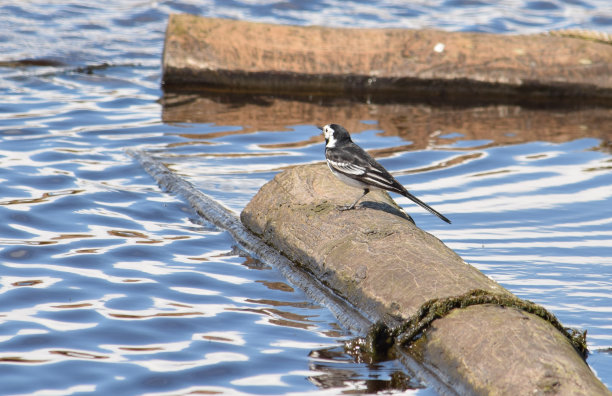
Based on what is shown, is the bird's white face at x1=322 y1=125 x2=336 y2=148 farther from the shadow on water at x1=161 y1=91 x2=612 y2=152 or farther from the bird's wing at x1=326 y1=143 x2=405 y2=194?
the shadow on water at x1=161 y1=91 x2=612 y2=152

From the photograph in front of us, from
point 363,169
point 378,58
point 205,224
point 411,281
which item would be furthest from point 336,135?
point 378,58

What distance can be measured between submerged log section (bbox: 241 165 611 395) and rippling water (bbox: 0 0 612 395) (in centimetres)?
31

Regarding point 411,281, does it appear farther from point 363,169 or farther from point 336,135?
point 336,135

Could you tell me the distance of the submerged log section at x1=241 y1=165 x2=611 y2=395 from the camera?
4.21m

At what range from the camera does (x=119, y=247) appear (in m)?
6.98

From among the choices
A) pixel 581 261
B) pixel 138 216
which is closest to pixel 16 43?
pixel 138 216

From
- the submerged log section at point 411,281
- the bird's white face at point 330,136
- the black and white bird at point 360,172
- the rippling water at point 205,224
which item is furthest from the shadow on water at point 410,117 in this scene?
the submerged log section at point 411,281

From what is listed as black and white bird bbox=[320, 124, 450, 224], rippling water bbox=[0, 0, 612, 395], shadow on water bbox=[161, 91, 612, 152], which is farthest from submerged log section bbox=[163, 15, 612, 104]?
Answer: black and white bird bbox=[320, 124, 450, 224]

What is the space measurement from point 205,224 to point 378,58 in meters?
5.61

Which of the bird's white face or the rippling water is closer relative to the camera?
the rippling water

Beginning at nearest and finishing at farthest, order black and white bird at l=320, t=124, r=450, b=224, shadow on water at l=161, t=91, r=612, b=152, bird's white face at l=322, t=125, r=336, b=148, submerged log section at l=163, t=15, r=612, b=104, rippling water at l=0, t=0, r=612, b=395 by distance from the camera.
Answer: rippling water at l=0, t=0, r=612, b=395
black and white bird at l=320, t=124, r=450, b=224
bird's white face at l=322, t=125, r=336, b=148
shadow on water at l=161, t=91, r=612, b=152
submerged log section at l=163, t=15, r=612, b=104

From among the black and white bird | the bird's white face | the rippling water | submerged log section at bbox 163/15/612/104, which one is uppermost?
submerged log section at bbox 163/15/612/104

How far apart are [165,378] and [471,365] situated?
5.58 ft

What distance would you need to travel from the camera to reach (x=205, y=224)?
773 centimetres
